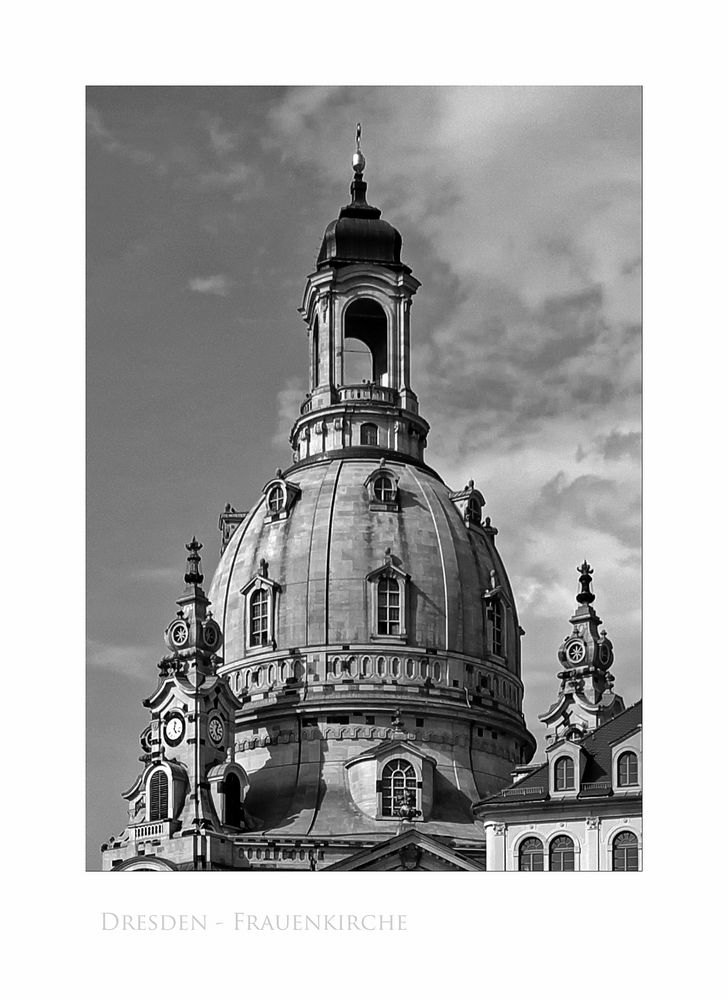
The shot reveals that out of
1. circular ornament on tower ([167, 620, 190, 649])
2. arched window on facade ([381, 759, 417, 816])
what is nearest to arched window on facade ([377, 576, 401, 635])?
arched window on facade ([381, 759, 417, 816])

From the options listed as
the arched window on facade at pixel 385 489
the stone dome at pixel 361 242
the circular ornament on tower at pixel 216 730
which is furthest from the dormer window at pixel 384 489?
the circular ornament on tower at pixel 216 730

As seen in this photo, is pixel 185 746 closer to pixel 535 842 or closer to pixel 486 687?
pixel 486 687

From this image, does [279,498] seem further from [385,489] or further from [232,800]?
[232,800]

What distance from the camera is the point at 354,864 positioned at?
105 meters

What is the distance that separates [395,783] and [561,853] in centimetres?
2296

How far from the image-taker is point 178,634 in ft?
376

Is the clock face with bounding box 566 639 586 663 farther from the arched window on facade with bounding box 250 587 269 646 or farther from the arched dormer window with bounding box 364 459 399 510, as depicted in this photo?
the arched window on facade with bounding box 250 587 269 646

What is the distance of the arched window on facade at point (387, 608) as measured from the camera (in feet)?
390

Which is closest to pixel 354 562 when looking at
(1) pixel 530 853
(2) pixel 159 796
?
(2) pixel 159 796

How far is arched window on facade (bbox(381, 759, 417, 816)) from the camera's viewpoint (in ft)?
373

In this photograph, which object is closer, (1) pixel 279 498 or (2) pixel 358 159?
(2) pixel 358 159

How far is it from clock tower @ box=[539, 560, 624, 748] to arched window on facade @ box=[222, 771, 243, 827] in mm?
15990

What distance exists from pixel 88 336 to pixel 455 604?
52.7m

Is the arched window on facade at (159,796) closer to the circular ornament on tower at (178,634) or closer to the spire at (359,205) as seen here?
the circular ornament on tower at (178,634)
